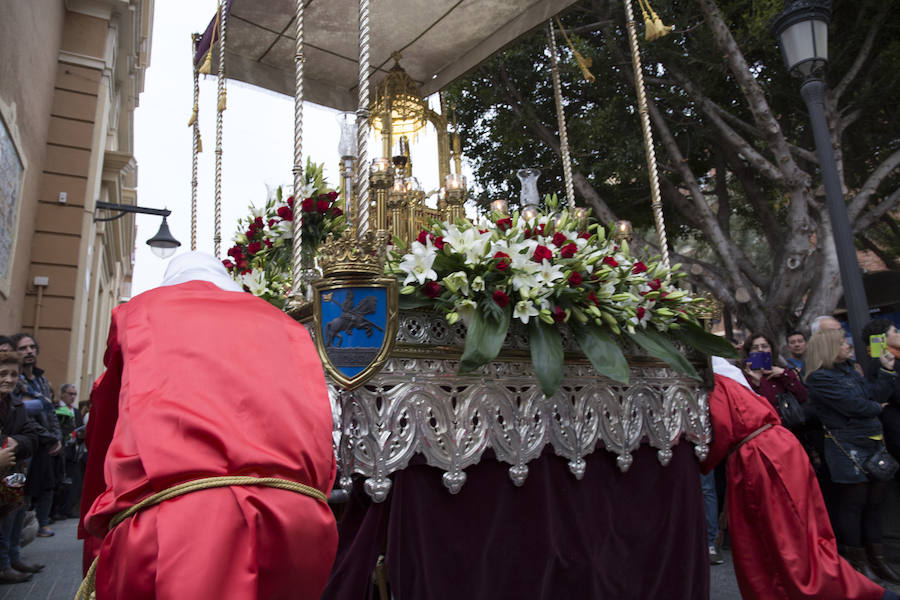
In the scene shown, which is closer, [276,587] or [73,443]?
[276,587]

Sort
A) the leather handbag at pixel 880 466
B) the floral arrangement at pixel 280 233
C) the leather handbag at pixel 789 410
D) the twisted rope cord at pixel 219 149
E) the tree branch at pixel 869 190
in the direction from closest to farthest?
the floral arrangement at pixel 280 233, the twisted rope cord at pixel 219 149, the leather handbag at pixel 880 466, the leather handbag at pixel 789 410, the tree branch at pixel 869 190

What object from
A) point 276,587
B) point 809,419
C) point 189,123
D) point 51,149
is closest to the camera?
point 276,587

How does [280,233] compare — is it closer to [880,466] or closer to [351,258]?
[351,258]

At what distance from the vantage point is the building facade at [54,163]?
28.1 feet

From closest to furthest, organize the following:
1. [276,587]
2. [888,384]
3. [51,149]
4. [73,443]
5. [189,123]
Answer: [276,587] < [189,123] < [888,384] < [73,443] < [51,149]

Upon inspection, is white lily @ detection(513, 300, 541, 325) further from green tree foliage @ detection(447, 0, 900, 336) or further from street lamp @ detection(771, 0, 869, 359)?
green tree foliage @ detection(447, 0, 900, 336)

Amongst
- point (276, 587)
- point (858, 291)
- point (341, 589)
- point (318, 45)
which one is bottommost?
point (341, 589)

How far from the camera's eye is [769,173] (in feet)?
29.7

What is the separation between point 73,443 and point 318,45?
591cm

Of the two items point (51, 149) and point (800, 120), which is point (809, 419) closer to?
point (800, 120)

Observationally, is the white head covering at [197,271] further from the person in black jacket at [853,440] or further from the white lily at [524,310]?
the person in black jacket at [853,440]

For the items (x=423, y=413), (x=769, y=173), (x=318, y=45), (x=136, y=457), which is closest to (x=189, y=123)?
(x=318, y=45)

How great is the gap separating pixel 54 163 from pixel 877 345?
38.2ft

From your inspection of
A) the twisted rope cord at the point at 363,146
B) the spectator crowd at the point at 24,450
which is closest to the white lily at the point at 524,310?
the twisted rope cord at the point at 363,146
